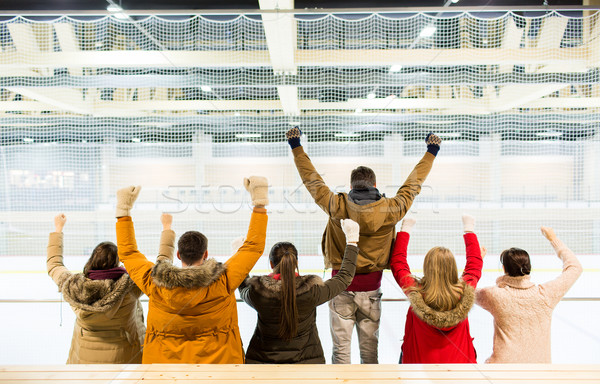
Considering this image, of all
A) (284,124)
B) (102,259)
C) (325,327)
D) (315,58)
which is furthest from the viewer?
(325,327)

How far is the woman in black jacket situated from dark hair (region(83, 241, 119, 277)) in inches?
28.3

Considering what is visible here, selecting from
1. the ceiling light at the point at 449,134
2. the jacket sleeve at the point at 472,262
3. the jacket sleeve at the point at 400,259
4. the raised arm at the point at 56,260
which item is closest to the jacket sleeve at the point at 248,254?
the jacket sleeve at the point at 400,259

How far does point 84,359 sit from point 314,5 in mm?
3502

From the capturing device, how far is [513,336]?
5.91 ft

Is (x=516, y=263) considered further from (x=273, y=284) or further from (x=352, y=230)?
(x=273, y=284)

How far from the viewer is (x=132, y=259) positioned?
Answer: 66.1 inches

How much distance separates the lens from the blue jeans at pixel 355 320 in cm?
206

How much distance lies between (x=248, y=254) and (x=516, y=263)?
131 centimetres

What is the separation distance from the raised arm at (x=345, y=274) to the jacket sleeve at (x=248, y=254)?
321 mm

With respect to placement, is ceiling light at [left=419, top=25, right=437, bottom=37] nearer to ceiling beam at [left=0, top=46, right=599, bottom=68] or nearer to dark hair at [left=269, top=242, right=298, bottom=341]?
ceiling beam at [left=0, top=46, right=599, bottom=68]

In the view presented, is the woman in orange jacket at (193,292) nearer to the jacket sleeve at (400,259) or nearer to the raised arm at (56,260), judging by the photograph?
the raised arm at (56,260)

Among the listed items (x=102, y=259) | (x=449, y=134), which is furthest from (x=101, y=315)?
(x=449, y=134)

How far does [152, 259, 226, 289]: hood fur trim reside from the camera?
1489 millimetres

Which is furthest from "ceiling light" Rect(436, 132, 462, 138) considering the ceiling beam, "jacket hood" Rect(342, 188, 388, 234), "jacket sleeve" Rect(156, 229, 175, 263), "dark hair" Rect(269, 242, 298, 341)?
"jacket sleeve" Rect(156, 229, 175, 263)
